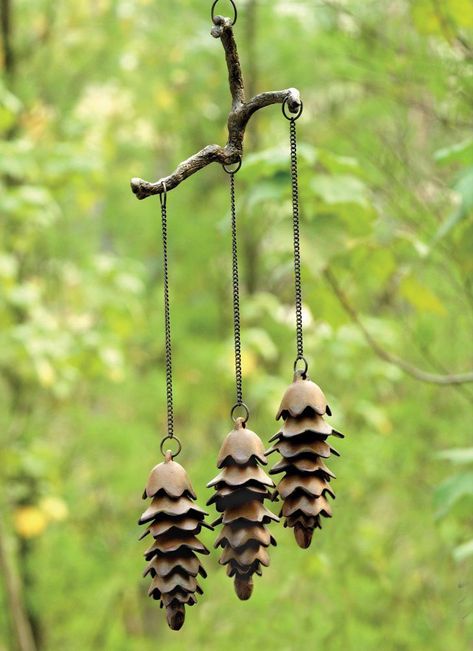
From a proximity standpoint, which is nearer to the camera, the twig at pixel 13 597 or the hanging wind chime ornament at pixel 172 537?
the hanging wind chime ornament at pixel 172 537

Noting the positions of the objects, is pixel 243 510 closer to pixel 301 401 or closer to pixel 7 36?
pixel 301 401

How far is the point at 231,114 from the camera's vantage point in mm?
1279

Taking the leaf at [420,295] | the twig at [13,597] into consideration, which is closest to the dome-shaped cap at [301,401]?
the leaf at [420,295]

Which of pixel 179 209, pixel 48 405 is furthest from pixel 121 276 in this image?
pixel 48 405

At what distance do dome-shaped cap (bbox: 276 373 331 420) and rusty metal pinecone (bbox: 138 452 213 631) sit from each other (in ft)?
0.52

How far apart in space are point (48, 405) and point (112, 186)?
1109mm

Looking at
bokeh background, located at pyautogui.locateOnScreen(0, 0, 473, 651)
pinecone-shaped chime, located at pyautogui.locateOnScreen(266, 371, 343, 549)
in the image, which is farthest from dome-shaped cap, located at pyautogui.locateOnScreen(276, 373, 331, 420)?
bokeh background, located at pyautogui.locateOnScreen(0, 0, 473, 651)

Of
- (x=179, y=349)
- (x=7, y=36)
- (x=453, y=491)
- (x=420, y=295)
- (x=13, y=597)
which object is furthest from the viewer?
(x=179, y=349)

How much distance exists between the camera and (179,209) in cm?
459

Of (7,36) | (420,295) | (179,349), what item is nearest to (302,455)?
(420,295)

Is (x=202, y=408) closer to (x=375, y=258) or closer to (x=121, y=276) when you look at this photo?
(x=121, y=276)

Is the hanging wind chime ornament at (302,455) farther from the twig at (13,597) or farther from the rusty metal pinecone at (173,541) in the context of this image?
the twig at (13,597)

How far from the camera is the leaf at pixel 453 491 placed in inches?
70.4

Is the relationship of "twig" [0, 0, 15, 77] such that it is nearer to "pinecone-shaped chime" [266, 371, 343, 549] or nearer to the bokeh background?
the bokeh background
